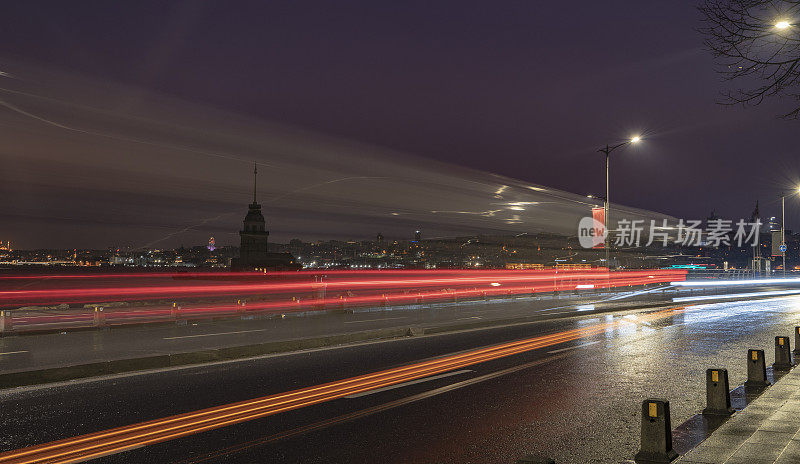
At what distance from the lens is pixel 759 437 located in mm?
6781

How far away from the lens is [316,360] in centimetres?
1359

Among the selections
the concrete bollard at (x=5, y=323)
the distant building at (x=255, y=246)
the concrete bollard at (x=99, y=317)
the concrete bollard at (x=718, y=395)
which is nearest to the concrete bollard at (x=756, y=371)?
the concrete bollard at (x=718, y=395)

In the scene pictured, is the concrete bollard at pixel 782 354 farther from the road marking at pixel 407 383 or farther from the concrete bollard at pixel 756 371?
the road marking at pixel 407 383

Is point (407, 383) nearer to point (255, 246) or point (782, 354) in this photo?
point (782, 354)

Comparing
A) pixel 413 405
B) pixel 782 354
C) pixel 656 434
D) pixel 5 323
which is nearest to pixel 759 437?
pixel 656 434

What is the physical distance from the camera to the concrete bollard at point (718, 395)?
8266 mm

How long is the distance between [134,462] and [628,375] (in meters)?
9.00

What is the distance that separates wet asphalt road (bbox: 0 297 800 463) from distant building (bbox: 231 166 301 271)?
415 ft

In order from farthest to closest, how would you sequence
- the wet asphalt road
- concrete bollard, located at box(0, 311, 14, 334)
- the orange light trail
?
concrete bollard, located at box(0, 311, 14, 334) → the wet asphalt road → the orange light trail

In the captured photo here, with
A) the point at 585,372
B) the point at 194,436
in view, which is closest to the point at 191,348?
the point at 194,436

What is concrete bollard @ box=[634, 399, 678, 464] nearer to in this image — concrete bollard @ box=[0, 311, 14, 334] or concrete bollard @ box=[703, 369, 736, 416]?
concrete bollard @ box=[703, 369, 736, 416]

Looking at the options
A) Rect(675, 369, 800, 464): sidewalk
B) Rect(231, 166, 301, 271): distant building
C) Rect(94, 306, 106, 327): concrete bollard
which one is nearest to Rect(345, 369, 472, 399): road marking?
Rect(675, 369, 800, 464): sidewalk

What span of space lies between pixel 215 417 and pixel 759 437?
6.54 metres

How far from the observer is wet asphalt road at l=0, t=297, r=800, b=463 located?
683 centimetres
